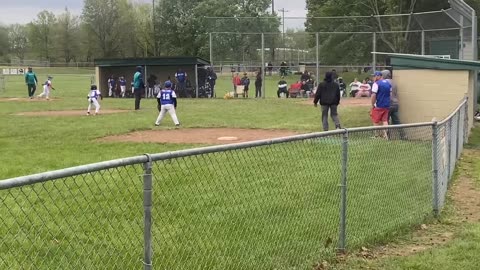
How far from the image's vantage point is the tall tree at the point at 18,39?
99.7 meters

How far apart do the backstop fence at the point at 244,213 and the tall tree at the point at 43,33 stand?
92.0 meters

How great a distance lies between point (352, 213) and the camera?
23.6ft

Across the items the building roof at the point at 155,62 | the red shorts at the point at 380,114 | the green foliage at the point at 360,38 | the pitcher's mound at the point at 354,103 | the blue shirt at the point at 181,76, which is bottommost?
the pitcher's mound at the point at 354,103

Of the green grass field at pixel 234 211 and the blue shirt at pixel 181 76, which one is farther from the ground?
the blue shirt at pixel 181 76

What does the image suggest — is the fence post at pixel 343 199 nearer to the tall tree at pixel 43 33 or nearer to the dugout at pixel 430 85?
the dugout at pixel 430 85

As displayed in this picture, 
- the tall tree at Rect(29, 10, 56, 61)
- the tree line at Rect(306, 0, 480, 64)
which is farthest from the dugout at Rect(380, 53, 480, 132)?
the tall tree at Rect(29, 10, 56, 61)

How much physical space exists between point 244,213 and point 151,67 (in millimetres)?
30976

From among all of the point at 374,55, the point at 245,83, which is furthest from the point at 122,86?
the point at 374,55

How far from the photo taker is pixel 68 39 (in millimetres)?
90875

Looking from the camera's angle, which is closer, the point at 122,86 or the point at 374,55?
the point at 374,55

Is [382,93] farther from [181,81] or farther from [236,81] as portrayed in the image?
[181,81]

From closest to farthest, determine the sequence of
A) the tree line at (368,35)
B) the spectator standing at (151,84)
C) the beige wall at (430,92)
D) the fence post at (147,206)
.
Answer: the fence post at (147,206) → the beige wall at (430,92) → the tree line at (368,35) → the spectator standing at (151,84)

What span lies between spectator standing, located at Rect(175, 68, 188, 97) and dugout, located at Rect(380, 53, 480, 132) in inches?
741

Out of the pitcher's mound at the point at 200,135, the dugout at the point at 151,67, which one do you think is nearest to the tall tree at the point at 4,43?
the dugout at the point at 151,67
